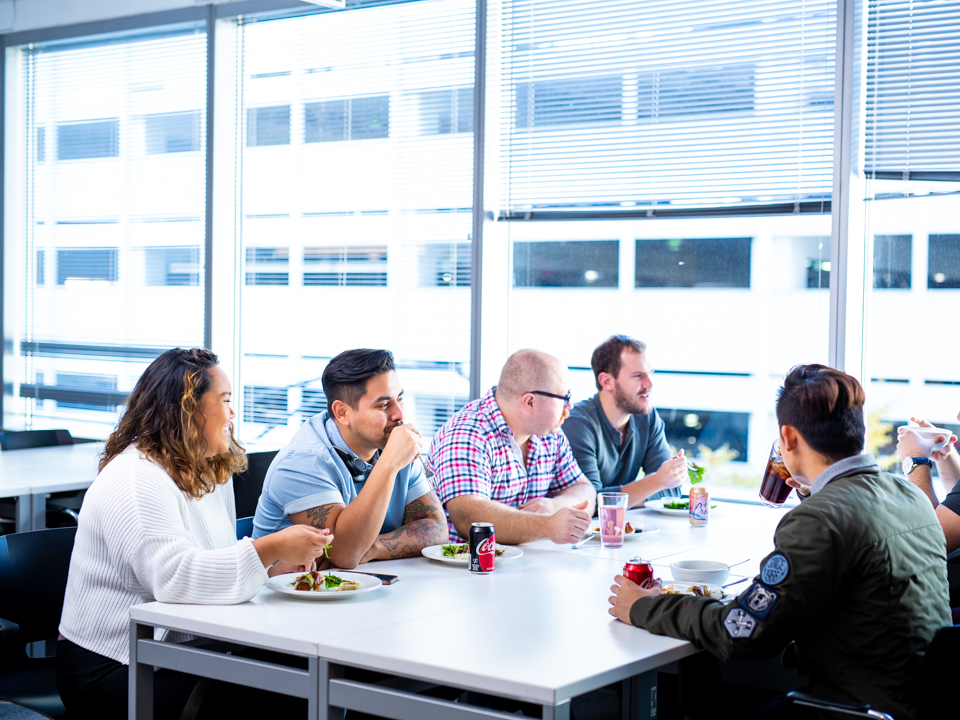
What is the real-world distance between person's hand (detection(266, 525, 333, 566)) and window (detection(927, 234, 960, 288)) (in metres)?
2.89

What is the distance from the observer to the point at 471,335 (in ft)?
15.9

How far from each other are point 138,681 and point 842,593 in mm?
→ 1465

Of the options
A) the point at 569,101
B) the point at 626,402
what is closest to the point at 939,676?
the point at 626,402

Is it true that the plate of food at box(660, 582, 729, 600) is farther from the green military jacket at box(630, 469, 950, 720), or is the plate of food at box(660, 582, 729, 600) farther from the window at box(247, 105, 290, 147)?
the window at box(247, 105, 290, 147)

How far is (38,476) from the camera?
154 inches

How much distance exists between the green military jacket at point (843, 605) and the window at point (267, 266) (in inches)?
152

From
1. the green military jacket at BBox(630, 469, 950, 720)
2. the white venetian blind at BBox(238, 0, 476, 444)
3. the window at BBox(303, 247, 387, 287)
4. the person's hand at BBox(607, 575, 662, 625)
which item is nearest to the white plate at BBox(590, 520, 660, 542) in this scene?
the person's hand at BBox(607, 575, 662, 625)

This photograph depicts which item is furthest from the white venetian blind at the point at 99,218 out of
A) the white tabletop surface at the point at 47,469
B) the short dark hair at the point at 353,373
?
the short dark hair at the point at 353,373

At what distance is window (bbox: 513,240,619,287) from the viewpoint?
4.61 m

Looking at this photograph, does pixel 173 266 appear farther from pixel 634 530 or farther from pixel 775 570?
pixel 775 570

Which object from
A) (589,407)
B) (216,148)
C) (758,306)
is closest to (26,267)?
(216,148)

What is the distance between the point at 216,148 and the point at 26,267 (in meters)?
1.79

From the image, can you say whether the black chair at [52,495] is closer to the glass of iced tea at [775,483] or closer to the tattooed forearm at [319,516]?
the tattooed forearm at [319,516]

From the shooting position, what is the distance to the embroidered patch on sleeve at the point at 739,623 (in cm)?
180
